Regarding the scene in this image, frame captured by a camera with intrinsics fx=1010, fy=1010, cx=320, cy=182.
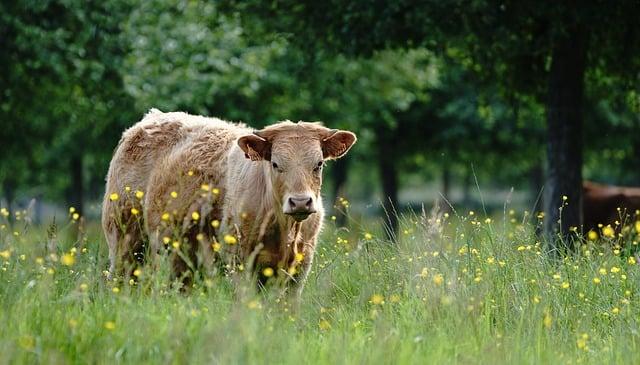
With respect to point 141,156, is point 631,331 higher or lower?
lower

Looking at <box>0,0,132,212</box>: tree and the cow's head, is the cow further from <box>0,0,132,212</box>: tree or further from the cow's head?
<box>0,0,132,212</box>: tree

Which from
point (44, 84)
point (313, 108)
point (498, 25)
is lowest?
point (313, 108)

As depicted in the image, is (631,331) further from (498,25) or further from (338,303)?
(498,25)

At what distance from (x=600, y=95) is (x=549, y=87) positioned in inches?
88.1

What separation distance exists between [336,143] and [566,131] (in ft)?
16.1

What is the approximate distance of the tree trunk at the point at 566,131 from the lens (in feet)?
39.1

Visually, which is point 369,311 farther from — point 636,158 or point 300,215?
point 636,158

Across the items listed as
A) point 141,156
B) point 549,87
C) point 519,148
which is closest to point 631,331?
point 141,156

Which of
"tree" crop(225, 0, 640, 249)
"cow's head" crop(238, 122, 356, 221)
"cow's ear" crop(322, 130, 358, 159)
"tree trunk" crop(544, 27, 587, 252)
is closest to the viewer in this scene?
"cow's head" crop(238, 122, 356, 221)

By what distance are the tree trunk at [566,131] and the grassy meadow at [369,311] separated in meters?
3.83

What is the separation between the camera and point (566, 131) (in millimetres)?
12047

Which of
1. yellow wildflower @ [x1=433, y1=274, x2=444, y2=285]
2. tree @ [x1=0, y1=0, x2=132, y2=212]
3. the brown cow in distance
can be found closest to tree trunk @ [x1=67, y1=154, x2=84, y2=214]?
tree @ [x1=0, y1=0, x2=132, y2=212]

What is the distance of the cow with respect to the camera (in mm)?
7496

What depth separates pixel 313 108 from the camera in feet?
75.9
